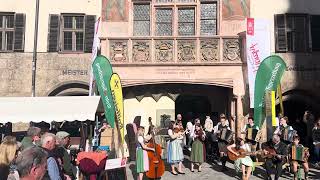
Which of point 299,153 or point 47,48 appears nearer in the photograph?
point 299,153

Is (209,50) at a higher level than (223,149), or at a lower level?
higher

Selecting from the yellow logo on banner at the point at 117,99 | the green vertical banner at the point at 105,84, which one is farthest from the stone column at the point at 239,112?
the yellow logo on banner at the point at 117,99

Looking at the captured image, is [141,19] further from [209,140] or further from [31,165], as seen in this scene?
[31,165]

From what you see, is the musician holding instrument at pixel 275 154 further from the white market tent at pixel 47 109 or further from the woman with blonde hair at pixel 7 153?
the woman with blonde hair at pixel 7 153

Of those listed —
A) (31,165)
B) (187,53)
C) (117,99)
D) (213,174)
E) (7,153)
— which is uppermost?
(187,53)

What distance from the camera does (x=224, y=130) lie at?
14406 millimetres

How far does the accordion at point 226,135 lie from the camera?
558 inches

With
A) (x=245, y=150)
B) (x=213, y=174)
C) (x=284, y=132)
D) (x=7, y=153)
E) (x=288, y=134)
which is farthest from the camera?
(x=284, y=132)

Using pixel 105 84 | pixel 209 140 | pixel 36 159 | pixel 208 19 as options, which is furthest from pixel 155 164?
pixel 208 19

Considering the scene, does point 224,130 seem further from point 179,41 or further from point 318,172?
point 179,41

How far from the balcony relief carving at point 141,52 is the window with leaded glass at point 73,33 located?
305 cm

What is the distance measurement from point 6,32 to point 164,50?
24.2ft

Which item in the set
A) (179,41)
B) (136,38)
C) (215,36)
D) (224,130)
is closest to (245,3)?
(215,36)

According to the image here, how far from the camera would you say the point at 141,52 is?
17.4 metres
